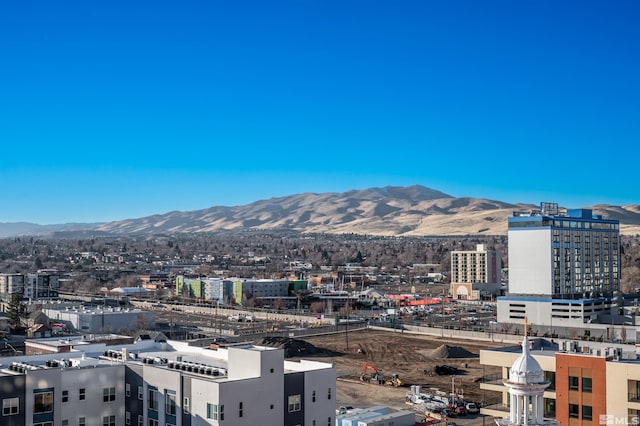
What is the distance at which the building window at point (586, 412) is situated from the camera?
1969 cm

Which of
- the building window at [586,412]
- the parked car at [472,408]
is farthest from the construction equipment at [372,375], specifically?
the building window at [586,412]

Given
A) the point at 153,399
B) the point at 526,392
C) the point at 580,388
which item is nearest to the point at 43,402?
the point at 153,399

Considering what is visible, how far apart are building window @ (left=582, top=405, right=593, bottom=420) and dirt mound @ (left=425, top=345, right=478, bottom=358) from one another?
29.7 meters

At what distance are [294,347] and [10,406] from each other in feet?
106

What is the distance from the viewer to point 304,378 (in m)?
19.0

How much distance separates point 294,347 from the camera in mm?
49500

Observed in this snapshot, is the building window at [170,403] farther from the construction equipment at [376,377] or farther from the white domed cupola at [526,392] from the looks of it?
the construction equipment at [376,377]

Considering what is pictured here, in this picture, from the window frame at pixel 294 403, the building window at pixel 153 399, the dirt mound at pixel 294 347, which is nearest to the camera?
the window frame at pixel 294 403

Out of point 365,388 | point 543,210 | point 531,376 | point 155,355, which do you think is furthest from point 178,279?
point 531,376

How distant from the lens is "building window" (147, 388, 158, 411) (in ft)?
61.7

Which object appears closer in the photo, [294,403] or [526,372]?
[526,372]

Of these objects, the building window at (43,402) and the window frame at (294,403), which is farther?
the window frame at (294,403)

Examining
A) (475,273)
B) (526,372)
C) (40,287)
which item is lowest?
(40,287)

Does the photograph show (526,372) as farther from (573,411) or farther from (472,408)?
(472,408)
